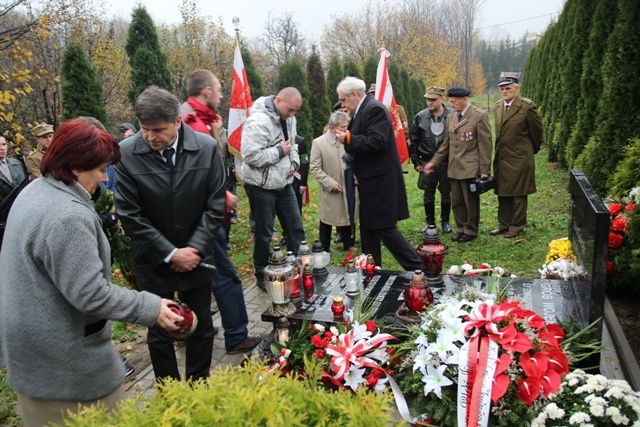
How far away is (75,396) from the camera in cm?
203

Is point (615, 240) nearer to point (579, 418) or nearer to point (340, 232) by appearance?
point (579, 418)

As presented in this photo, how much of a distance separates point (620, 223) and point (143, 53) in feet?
34.6

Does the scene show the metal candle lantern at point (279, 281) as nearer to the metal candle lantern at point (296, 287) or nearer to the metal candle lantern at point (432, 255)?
the metal candle lantern at point (296, 287)

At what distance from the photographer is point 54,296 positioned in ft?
6.39

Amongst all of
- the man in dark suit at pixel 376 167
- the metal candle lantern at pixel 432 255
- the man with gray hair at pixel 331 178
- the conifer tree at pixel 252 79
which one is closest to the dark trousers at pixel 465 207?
the man with gray hair at pixel 331 178

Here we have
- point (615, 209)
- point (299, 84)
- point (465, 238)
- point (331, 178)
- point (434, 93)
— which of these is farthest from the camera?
point (299, 84)

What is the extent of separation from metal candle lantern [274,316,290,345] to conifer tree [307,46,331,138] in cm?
1364

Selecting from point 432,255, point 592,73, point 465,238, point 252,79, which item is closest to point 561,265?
point 432,255

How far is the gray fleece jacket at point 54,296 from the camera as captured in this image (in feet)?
6.20

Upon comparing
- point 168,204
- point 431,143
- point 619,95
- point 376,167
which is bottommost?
point 431,143

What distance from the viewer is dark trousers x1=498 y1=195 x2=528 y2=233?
21.3 ft

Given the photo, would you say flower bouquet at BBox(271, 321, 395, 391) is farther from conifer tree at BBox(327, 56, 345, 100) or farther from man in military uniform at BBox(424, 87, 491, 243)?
conifer tree at BBox(327, 56, 345, 100)

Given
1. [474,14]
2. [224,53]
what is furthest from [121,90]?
[474,14]

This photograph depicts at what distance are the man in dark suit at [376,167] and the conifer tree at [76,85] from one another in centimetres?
668
